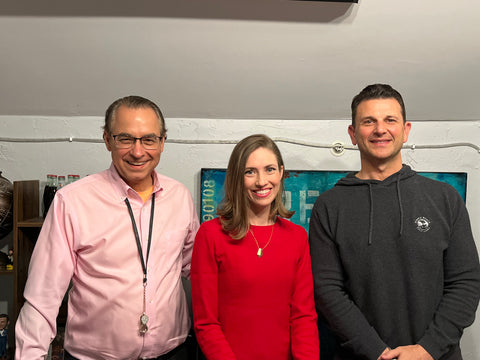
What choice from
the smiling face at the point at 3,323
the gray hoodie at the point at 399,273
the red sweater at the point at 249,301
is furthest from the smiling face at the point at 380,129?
the smiling face at the point at 3,323

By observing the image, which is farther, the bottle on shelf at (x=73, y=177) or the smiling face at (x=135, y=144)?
the bottle on shelf at (x=73, y=177)

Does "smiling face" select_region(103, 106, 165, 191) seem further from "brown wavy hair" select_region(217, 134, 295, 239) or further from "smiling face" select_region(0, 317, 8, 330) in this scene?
"smiling face" select_region(0, 317, 8, 330)

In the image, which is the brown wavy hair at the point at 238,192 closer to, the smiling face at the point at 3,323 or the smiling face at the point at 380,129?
the smiling face at the point at 380,129

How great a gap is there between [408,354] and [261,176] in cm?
80

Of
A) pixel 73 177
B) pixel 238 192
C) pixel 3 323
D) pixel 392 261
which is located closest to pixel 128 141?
pixel 238 192

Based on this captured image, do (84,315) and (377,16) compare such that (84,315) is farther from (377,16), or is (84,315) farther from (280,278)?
(377,16)

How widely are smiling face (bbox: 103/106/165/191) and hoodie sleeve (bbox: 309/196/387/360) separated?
70 cm

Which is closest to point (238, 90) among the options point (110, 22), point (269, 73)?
point (269, 73)

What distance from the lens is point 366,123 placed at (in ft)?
5.19

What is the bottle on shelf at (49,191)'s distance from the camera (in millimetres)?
2180

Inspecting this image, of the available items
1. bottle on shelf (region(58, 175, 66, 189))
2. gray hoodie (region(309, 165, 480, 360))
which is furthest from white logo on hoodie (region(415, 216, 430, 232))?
bottle on shelf (region(58, 175, 66, 189))

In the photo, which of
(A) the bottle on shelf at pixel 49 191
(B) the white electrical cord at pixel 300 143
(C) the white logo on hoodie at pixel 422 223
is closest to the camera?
(C) the white logo on hoodie at pixel 422 223

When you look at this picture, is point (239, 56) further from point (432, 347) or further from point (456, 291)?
point (432, 347)

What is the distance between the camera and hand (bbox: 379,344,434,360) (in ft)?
4.70
